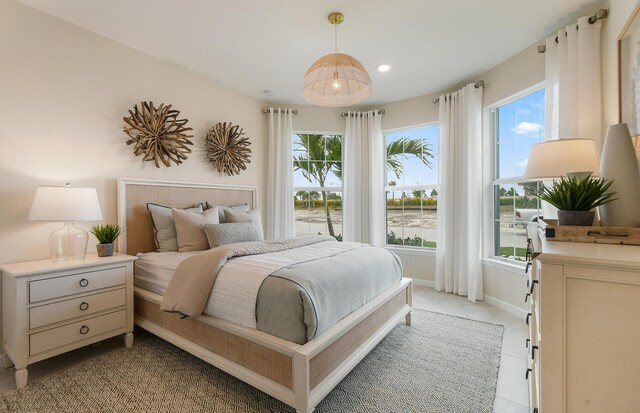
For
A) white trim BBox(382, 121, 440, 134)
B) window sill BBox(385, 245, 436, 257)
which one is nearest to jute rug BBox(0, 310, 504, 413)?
window sill BBox(385, 245, 436, 257)

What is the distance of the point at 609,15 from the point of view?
84.7 inches

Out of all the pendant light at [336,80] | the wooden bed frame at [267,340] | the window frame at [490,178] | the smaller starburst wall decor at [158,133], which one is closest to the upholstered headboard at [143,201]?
the wooden bed frame at [267,340]

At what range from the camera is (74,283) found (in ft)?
6.81

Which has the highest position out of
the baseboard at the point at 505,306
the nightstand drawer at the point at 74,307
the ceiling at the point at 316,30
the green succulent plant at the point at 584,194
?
the ceiling at the point at 316,30

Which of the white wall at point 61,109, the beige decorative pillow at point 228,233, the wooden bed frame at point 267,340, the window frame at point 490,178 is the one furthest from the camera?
the window frame at point 490,178

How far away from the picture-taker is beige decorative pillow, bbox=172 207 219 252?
→ 2748 mm

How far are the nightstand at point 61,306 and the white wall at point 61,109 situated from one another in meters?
0.47

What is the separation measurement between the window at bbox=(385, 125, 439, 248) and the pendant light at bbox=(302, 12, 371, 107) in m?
2.11

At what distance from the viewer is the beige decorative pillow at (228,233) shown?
272 centimetres

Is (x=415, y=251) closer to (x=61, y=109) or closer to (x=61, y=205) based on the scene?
(x=61, y=205)

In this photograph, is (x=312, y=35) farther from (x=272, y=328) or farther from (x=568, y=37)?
(x=272, y=328)

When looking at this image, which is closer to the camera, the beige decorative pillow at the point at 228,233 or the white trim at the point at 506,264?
the beige decorative pillow at the point at 228,233

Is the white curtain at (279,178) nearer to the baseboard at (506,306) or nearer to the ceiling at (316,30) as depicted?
the ceiling at (316,30)

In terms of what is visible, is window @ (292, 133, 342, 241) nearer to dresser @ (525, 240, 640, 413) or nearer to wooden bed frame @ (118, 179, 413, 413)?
wooden bed frame @ (118, 179, 413, 413)
